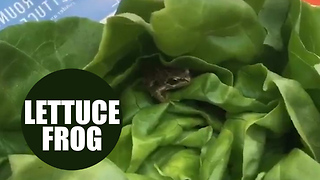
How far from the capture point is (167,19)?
44 centimetres

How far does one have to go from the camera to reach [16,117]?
48 centimetres

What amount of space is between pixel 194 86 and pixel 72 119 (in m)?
0.10

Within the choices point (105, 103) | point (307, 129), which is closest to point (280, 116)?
point (307, 129)

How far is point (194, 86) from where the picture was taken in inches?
18.5

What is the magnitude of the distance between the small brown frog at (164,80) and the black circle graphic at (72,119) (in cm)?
5

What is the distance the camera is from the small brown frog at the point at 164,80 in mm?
473

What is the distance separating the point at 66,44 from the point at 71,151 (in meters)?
0.11

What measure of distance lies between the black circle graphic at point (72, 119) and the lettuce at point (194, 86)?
0.4 inches

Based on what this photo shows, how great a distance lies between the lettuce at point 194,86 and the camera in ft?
1.45

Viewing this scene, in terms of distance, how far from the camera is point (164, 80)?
478mm

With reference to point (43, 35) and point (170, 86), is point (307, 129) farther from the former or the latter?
point (43, 35)

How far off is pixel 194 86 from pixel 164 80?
2 cm

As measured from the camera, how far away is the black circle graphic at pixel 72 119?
0.42 m

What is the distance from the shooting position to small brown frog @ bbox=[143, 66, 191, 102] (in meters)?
0.47
